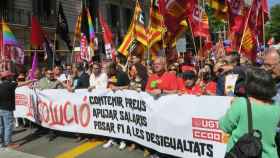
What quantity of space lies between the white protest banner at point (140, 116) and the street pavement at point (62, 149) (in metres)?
0.25

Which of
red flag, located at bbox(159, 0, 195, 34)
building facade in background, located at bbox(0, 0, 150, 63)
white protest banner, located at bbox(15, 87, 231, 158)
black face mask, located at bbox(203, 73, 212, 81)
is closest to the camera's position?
white protest banner, located at bbox(15, 87, 231, 158)

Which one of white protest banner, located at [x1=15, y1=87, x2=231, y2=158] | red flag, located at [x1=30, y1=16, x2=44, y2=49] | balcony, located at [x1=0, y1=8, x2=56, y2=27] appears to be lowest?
white protest banner, located at [x1=15, y1=87, x2=231, y2=158]

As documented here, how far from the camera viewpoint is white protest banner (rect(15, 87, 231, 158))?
591cm

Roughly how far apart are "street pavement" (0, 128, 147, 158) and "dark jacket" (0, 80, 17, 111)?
868 mm

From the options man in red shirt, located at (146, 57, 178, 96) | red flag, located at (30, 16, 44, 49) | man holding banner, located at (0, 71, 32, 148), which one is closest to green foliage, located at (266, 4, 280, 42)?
red flag, located at (30, 16, 44, 49)

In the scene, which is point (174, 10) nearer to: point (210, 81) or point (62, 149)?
point (210, 81)

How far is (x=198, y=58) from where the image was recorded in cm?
1180

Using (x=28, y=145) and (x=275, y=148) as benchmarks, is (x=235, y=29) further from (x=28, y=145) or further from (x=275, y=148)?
(x=275, y=148)

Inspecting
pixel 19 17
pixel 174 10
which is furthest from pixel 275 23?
pixel 174 10

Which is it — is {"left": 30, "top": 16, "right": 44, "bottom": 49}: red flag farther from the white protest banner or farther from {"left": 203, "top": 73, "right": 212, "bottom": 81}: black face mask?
{"left": 203, "top": 73, "right": 212, "bottom": 81}: black face mask

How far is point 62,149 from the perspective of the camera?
8.53m

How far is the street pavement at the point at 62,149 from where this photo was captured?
7.85 metres

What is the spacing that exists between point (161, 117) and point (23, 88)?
16.8 ft

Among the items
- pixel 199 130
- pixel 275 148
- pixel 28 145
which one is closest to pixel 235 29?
pixel 199 130
